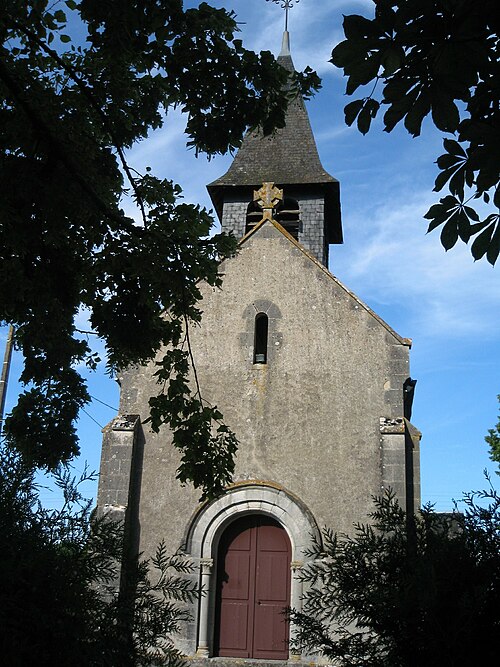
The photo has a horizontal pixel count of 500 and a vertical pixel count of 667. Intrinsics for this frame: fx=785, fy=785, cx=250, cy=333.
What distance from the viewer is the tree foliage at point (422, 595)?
512cm

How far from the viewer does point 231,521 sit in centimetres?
1324

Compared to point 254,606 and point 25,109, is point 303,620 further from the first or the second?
point 254,606

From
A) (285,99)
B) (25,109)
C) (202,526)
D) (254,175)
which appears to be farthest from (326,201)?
(25,109)

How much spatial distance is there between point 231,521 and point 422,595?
8.55 meters

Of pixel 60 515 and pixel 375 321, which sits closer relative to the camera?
pixel 60 515

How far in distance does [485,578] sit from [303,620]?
1396 mm

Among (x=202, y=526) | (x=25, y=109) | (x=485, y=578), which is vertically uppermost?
(x=25, y=109)

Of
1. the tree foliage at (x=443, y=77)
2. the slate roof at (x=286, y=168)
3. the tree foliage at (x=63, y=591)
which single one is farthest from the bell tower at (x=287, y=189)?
the tree foliage at (x=443, y=77)

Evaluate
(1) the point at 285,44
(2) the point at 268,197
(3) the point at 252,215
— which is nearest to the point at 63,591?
(2) the point at 268,197

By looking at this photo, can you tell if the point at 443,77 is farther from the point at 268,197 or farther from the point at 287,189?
the point at 287,189

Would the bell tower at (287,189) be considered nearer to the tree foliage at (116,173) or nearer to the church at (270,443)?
the church at (270,443)

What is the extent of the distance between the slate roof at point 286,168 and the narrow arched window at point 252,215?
476 mm

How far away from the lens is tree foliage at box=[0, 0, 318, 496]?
7.30 meters

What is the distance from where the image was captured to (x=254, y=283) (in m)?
14.5
